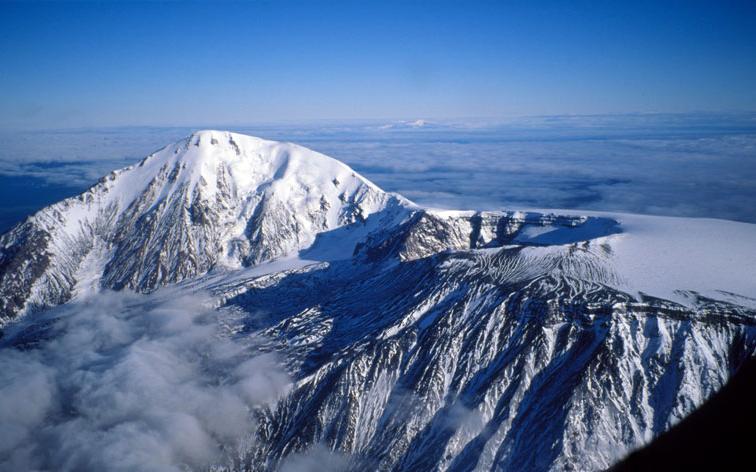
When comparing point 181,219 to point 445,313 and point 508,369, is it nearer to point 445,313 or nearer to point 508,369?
point 445,313

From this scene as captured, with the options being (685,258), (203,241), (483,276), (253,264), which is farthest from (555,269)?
(203,241)

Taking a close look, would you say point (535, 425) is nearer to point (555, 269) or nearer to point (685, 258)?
point (555, 269)

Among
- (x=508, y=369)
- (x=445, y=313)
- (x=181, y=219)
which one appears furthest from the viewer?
(x=181, y=219)

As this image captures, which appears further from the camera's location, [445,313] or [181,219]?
[181,219]

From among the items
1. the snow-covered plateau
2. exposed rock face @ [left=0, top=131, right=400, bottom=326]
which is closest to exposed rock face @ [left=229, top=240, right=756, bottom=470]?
the snow-covered plateau

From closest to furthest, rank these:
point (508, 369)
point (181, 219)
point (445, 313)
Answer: point (508, 369), point (445, 313), point (181, 219)

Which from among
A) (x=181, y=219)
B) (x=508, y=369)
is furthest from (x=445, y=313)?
(x=181, y=219)

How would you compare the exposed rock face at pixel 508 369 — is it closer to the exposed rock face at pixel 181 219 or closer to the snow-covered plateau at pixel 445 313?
the snow-covered plateau at pixel 445 313

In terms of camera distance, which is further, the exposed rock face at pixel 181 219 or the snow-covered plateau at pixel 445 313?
the exposed rock face at pixel 181 219

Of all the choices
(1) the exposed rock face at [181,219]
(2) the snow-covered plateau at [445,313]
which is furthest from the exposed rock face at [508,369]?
(1) the exposed rock face at [181,219]
